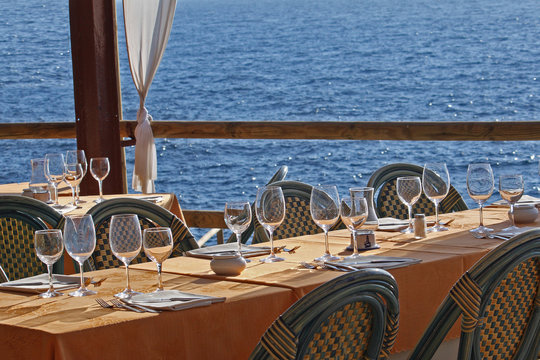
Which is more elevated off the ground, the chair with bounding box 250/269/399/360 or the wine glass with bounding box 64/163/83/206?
the wine glass with bounding box 64/163/83/206

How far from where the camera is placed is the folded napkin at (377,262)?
2223 mm

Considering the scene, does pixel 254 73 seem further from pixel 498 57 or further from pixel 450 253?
pixel 450 253

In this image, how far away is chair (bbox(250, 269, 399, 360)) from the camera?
146 centimetres

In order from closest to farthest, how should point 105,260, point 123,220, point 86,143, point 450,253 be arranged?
1. point 123,220
2. point 450,253
3. point 105,260
4. point 86,143

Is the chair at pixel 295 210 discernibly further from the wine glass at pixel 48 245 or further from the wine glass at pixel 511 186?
the wine glass at pixel 48 245

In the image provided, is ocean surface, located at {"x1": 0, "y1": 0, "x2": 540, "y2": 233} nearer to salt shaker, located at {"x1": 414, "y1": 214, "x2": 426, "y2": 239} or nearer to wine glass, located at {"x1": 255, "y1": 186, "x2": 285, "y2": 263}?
salt shaker, located at {"x1": 414, "y1": 214, "x2": 426, "y2": 239}

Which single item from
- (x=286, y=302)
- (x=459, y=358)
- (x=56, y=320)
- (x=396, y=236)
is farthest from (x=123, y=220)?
(x=396, y=236)

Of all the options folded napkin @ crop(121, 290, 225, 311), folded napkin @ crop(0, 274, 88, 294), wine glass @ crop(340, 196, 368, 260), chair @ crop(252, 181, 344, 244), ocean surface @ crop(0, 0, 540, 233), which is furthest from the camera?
ocean surface @ crop(0, 0, 540, 233)

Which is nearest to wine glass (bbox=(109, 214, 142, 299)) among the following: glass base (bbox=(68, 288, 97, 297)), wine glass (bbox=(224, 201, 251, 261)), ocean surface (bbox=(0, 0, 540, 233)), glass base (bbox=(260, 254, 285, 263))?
glass base (bbox=(68, 288, 97, 297))

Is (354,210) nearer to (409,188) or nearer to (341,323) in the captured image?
(409,188)

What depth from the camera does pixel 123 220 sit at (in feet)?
6.49

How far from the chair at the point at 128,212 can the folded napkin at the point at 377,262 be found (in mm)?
695

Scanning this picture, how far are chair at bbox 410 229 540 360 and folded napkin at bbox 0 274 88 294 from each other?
905 mm

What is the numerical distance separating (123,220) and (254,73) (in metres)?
33.9
